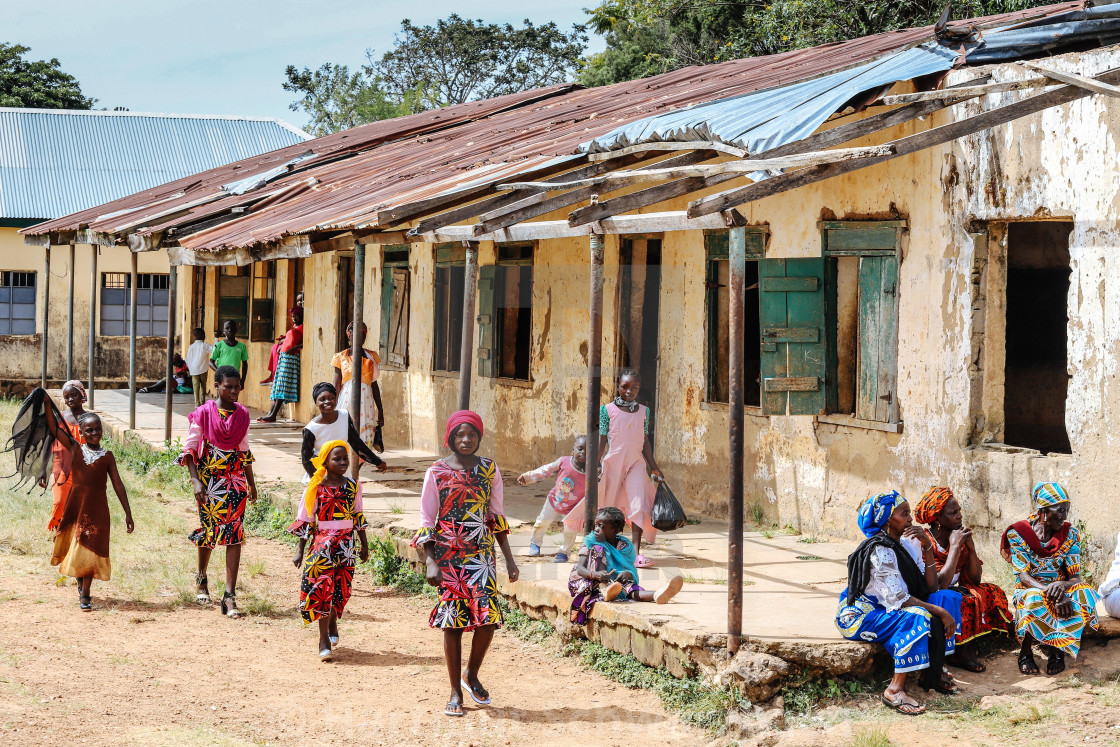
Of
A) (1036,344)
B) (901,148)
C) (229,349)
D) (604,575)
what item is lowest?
(604,575)

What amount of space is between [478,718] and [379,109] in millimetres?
32370

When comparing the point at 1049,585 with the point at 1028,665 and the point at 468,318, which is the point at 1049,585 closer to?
the point at 1028,665

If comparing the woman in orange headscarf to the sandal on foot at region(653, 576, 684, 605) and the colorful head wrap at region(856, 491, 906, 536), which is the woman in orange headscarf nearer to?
the colorful head wrap at region(856, 491, 906, 536)

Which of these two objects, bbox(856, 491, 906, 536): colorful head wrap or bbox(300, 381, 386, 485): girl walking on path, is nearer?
bbox(856, 491, 906, 536): colorful head wrap

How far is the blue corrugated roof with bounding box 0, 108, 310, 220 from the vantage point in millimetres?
22609

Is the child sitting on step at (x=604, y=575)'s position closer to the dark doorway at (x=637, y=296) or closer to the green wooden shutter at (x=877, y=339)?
the green wooden shutter at (x=877, y=339)

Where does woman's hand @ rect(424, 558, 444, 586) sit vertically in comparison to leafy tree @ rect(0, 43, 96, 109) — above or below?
below

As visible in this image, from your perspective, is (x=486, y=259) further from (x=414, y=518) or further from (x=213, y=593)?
(x=213, y=593)

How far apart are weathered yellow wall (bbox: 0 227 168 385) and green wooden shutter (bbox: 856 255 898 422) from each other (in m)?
16.1

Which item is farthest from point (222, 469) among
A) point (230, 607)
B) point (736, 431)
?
point (736, 431)

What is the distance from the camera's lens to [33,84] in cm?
3148

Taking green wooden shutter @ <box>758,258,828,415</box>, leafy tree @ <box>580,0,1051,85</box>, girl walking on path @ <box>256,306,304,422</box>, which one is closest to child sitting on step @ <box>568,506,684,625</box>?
green wooden shutter @ <box>758,258,828,415</box>

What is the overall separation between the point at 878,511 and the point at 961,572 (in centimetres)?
78

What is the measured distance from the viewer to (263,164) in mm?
17531
